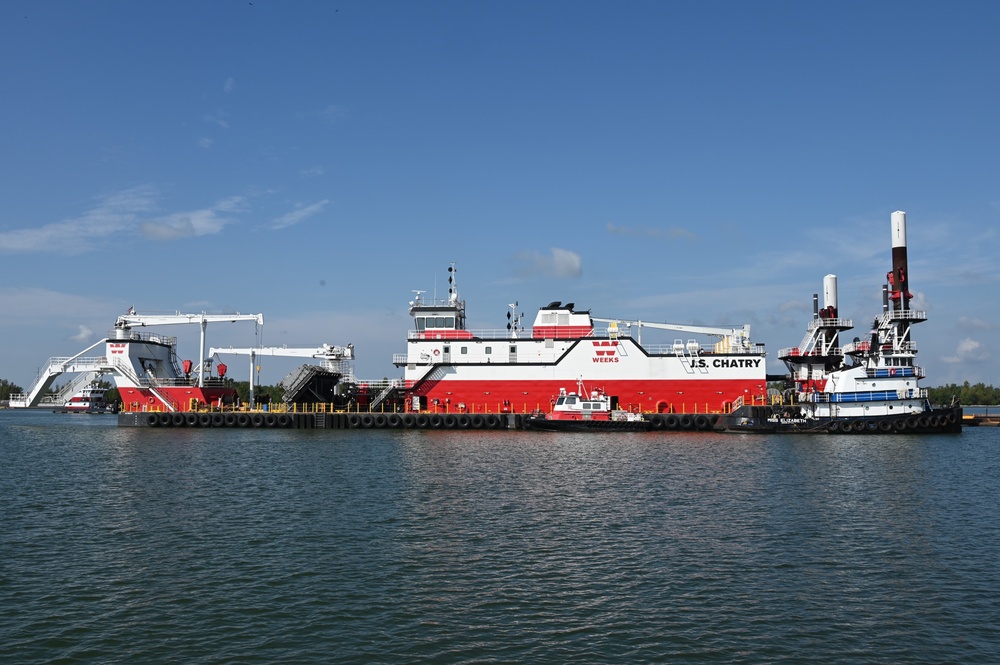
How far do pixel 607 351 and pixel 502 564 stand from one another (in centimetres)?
3649

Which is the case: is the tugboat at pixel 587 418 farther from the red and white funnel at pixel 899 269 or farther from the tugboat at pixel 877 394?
the red and white funnel at pixel 899 269

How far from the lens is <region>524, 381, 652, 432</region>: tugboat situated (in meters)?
46.9

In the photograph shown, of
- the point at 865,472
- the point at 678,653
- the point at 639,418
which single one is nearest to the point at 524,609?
the point at 678,653

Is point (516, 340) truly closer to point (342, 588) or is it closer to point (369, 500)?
point (369, 500)

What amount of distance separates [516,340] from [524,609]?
4005cm

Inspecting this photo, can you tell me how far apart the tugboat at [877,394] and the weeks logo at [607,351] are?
8.20 m

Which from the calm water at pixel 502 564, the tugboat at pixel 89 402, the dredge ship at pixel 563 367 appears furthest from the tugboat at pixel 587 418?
the tugboat at pixel 89 402

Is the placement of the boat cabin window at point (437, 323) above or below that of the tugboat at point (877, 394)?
above

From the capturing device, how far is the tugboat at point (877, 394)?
151ft

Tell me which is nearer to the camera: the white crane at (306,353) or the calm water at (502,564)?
the calm water at (502,564)

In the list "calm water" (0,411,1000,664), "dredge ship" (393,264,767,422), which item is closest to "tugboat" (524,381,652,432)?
"dredge ship" (393,264,767,422)

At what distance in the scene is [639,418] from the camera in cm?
4716

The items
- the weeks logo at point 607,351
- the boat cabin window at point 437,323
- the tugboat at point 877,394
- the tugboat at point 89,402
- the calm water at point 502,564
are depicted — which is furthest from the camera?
the tugboat at point 89,402

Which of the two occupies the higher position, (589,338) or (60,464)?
(589,338)
